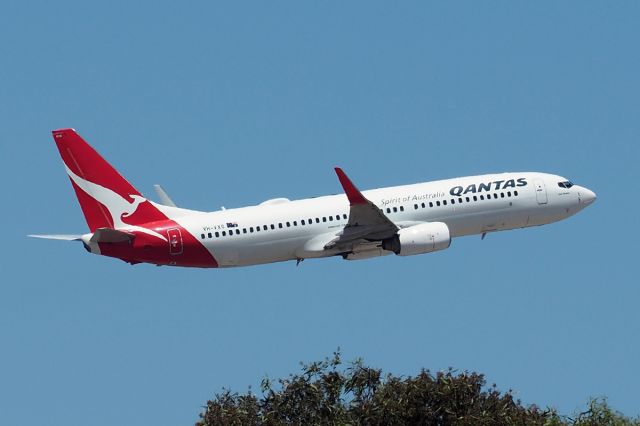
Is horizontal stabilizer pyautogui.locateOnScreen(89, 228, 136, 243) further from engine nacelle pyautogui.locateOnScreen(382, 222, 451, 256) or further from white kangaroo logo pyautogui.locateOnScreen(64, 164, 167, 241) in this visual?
engine nacelle pyautogui.locateOnScreen(382, 222, 451, 256)

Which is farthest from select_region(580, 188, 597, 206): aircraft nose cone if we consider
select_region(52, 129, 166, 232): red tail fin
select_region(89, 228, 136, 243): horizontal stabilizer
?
select_region(89, 228, 136, 243): horizontal stabilizer

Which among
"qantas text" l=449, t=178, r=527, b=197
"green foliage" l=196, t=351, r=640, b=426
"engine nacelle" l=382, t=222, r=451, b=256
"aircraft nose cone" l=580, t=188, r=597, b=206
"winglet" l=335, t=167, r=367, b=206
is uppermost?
"aircraft nose cone" l=580, t=188, r=597, b=206

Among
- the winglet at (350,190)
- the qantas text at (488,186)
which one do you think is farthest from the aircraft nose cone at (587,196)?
the winglet at (350,190)

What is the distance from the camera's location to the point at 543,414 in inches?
3164

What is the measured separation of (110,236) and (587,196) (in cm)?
3195

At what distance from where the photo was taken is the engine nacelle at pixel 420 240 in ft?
311

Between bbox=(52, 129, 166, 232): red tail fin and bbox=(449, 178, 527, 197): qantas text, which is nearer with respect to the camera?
bbox=(52, 129, 166, 232): red tail fin

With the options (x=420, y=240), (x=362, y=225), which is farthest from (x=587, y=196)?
(x=362, y=225)

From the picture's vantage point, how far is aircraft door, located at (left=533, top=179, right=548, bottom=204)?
10069 centimetres

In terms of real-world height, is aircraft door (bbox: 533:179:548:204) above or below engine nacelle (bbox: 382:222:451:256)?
above

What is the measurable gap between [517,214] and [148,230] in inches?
914

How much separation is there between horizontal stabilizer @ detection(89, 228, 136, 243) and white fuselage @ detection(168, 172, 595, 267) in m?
3.61

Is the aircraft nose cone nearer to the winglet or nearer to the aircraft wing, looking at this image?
the aircraft wing

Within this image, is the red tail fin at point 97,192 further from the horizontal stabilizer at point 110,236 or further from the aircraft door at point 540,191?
the aircraft door at point 540,191
